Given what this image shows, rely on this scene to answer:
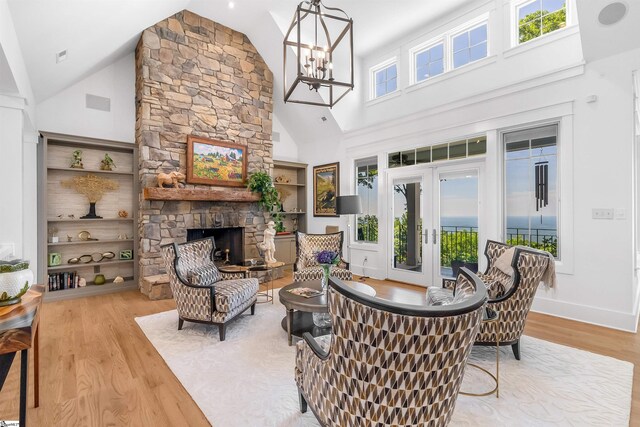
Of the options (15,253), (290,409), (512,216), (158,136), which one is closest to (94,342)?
(15,253)

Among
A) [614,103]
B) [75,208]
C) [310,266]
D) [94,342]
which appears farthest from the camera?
[75,208]

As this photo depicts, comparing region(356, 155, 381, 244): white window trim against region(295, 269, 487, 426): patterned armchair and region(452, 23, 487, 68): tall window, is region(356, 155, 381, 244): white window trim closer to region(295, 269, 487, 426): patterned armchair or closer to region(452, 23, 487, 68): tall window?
region(452, 23, 487, 68): tall window

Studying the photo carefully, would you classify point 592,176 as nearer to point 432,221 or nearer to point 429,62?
point 432,221

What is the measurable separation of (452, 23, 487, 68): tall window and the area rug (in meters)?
4.32

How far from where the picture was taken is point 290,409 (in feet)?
6.93

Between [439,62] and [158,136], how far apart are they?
517cm

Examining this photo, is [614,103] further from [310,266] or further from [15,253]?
[15,253]

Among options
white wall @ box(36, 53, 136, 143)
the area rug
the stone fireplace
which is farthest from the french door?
white wall @ box(36, 53, 136, 143)

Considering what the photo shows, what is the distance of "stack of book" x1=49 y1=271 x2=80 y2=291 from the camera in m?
4.81

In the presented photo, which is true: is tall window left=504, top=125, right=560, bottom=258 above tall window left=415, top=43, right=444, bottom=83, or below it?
below

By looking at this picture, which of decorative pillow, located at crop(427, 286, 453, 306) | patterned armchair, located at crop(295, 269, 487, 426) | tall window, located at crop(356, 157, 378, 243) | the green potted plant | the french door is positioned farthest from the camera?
tall window, located at crop(356, 157, 378, 243)

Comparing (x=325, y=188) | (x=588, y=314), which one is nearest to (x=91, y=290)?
(x=325, y=188)

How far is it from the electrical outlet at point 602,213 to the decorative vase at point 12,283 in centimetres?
550

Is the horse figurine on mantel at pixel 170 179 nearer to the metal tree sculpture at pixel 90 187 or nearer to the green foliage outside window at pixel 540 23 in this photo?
the metal tree sculpture at pixel 90 187
